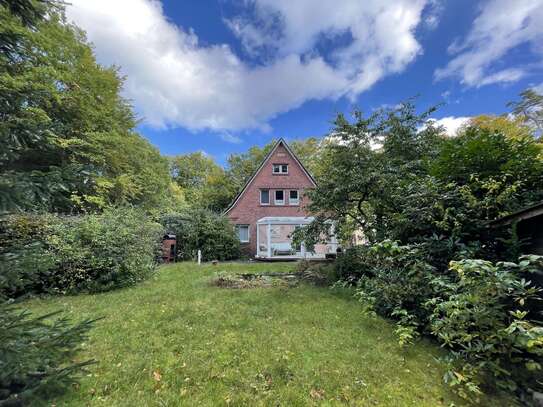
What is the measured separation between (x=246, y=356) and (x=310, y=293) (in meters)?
3.72

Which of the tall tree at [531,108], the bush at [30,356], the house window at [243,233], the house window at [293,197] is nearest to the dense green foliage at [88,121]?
the bush at [30,356]

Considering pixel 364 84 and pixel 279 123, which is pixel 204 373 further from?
pixel 279 123

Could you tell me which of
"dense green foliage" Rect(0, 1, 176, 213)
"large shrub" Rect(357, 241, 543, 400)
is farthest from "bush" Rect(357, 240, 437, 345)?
"dense green foliage" Rect(0, 1, 176, 213)

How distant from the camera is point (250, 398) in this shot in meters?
2.76

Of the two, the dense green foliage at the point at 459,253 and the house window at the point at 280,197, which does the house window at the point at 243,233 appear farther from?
the dense green foliage at the point at 459,253

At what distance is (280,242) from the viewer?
1616 centimetres

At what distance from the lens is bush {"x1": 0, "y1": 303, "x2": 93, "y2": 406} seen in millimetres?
1725

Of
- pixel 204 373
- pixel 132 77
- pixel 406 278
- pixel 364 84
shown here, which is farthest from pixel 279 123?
pixel 204 373

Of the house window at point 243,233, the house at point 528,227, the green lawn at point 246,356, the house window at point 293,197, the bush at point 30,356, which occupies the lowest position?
the green lawn at point 246,356

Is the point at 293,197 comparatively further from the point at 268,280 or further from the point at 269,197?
the point at 268,280

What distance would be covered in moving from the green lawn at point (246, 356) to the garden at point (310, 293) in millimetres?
26

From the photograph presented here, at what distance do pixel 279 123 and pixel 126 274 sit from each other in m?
17.5

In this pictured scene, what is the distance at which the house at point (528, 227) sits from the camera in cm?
332

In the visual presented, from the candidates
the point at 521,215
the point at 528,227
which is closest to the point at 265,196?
the point at 528,227
